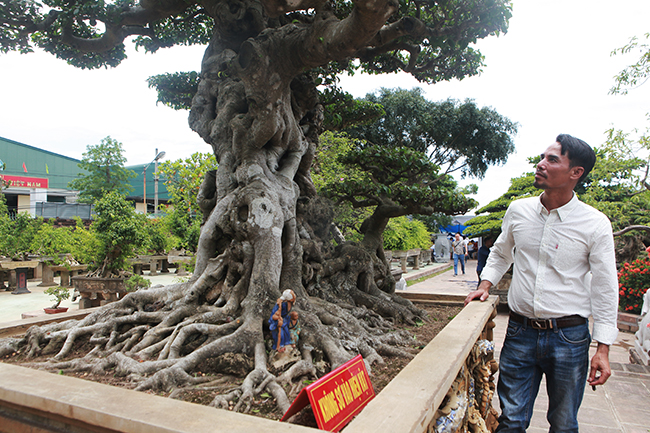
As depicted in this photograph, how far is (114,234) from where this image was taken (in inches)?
319

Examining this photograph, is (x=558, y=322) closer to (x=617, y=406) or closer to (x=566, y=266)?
(x=566, y=266)

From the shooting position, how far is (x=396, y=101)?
80.3ft

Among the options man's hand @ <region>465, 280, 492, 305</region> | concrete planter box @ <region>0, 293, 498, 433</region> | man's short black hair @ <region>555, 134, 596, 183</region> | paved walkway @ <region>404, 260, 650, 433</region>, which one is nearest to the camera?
concrete planter box @ <region>0, 293, 498, 433</region>

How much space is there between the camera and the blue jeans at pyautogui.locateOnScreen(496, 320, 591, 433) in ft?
7.16

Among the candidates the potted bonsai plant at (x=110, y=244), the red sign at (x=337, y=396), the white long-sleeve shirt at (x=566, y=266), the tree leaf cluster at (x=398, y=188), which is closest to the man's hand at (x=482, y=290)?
the white long-sleeve shirt at (x=566, y=266)

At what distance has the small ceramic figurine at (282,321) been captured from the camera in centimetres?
362

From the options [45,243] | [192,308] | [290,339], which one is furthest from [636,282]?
[45,243]

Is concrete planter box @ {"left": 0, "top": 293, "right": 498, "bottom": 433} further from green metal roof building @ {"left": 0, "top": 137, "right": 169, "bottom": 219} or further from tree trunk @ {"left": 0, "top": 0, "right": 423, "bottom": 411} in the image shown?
green metal roof building @ {"left": 0, "top": 137, "right": 169, "bottom": 219}

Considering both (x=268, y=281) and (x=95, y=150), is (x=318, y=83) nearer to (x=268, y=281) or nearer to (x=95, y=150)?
(x=268, y=281)

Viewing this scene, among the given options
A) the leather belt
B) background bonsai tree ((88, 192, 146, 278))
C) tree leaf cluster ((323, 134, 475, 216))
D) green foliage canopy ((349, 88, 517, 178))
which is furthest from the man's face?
green foliage canopy ((349, 88, 517, 178))

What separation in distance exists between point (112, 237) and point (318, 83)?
17.3ft

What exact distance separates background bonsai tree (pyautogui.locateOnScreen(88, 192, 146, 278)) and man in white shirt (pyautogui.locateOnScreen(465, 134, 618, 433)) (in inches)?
308

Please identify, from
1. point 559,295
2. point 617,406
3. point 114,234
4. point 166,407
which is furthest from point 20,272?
point 617,406

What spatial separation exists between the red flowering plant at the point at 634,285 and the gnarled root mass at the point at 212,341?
5.80m
